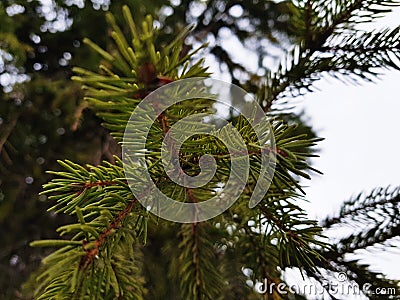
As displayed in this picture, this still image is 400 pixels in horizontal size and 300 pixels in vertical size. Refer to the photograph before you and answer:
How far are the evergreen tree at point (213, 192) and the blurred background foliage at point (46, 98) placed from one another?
0.78 ft

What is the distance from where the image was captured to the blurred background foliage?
693 mm

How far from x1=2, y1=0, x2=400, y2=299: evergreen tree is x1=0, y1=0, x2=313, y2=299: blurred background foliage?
238mm

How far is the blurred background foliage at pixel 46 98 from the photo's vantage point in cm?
69

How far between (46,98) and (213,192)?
0.48m

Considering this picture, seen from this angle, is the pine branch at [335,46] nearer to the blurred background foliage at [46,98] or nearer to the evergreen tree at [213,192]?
the evergreen tree at [213,192]

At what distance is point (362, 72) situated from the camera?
388mm

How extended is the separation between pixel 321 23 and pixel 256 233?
203 millimetres

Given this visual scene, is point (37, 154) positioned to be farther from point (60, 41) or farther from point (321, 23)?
point (321, 23)

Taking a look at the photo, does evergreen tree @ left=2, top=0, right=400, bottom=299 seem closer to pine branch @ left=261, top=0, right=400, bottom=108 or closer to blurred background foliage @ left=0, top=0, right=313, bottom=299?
pine branch @ left=261, top=0, right=400, bottom=108

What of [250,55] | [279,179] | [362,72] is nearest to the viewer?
[279,179]

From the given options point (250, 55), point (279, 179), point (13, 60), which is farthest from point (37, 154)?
point (279, 179)

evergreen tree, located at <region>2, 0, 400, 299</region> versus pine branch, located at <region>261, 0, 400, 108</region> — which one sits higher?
pine branch, located at <region>261, 0, 400, 108</region>

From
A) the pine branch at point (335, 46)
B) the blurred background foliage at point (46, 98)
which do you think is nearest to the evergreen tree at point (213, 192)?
the pine branch at point (335, 46)

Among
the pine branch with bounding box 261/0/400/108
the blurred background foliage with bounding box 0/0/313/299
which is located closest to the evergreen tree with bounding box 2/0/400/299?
the pine branch with bounding box 261/0/400/108
